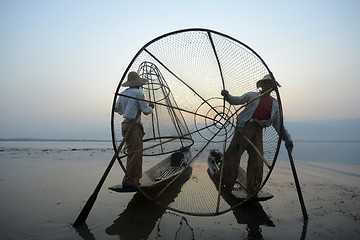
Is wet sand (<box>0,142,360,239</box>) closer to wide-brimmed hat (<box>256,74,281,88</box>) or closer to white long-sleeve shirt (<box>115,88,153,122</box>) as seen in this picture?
white long-sleeve shirt (<box>115,88,153,122</box>)

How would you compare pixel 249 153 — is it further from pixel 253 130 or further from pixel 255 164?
pixel 253 130

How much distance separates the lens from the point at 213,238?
8.87 feet

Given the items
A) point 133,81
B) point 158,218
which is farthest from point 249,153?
point 133,81

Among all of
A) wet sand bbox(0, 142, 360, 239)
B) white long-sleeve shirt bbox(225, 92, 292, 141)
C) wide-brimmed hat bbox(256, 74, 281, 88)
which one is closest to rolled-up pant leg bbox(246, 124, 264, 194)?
white long-sleeve shirt bbox(225, 92, 292, 141)

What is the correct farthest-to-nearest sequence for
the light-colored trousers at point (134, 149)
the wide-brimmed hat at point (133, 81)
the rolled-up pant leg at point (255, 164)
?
the wide-brimmed hat at point (133, 81)
the light-colored trousers at point (134, 149)
the rolled-up pant leg at point (255, 164)

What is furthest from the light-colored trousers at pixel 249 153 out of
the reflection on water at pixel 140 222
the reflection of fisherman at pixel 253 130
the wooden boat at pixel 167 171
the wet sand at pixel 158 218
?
the reflection on water at pixel 140 222

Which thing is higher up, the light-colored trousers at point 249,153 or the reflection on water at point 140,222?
the light-colored trousers at point 249,153

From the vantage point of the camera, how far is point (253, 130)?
3803mm

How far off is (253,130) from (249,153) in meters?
0.41

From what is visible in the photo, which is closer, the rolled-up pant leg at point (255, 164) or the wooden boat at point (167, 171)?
the rolled-up pant leg at point (255, 164)

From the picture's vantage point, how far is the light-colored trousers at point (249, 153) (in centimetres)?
369

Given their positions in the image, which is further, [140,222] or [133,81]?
[133,81]

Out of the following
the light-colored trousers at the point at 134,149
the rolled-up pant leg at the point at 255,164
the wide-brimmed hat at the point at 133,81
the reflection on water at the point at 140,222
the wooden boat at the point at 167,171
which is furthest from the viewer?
the wooden boat at the point at 167,171

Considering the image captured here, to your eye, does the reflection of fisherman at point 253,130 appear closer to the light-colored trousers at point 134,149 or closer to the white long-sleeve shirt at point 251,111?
the white long-sleeve shirt at point 251,111
